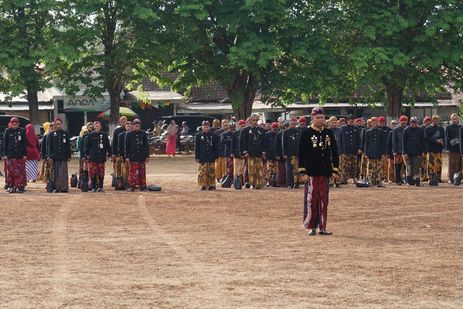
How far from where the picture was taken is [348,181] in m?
35.0

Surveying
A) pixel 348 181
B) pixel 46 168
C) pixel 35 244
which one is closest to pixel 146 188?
pixel 46 168

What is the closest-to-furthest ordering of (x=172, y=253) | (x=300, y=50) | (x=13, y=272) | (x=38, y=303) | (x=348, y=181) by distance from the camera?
(x=38, y=303) < (x=13, y=272) < (x=172, y=253) < (x=348, y=181) < (x=300, y=50)

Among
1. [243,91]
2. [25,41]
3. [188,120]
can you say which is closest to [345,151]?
[243,91]

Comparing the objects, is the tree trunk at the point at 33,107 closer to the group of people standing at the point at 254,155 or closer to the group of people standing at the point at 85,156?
the group of people standing at the point at 254,155

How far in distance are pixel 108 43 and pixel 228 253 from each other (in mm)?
38934

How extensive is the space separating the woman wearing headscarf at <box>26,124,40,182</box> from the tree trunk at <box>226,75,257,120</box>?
756 inches

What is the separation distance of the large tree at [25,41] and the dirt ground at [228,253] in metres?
25.6

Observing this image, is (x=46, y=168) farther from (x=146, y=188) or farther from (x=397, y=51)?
(x=397, y=51)

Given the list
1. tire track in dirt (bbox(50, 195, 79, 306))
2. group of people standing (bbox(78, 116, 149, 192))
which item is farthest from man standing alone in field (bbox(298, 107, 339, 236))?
group of people standing (bbox(78, 116, 149, 192))

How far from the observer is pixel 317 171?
63.6 ft

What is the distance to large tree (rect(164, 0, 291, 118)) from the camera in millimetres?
50094

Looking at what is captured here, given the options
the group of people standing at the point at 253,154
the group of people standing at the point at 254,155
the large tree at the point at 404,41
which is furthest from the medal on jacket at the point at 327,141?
the large tree at the point at 404,41

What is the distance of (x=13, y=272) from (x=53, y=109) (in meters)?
56.3

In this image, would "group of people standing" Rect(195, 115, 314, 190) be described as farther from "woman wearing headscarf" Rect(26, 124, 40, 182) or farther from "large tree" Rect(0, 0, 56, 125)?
"large tree" Rect(0, 0, 56, 125)
